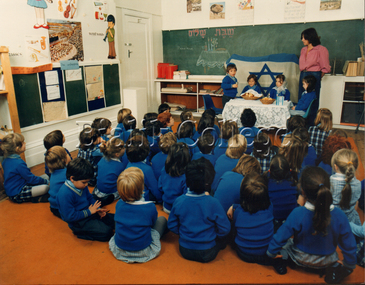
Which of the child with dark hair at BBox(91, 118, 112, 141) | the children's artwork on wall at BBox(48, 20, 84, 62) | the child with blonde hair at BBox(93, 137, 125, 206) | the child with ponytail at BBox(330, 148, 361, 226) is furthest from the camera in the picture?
the children's artwork on wall at BBox(48, 20, 84, 62)

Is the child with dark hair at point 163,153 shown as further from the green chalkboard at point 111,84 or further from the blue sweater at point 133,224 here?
the green chalkboard at point 111,84

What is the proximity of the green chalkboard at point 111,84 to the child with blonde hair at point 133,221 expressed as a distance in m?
2.87

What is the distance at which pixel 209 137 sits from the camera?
234 centimetres

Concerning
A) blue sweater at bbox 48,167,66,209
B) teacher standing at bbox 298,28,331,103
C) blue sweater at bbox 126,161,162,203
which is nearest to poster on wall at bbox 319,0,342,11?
teacher standing at bbox 298,28,331,103

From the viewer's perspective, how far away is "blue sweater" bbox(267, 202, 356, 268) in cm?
131

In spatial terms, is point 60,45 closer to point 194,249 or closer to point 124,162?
point 124,162

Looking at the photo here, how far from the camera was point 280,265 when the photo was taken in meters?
1.49

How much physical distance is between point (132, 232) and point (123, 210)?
0.43ft

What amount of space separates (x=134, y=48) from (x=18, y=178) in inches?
120

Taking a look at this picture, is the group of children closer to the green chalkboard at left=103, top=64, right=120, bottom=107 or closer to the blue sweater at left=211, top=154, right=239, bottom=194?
the blue sweater at left=211, top=154, right=239, bottom=194

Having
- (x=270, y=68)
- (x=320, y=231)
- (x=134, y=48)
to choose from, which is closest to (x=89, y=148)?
(x=320, y=231)

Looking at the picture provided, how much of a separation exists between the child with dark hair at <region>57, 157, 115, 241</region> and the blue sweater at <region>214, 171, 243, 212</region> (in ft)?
2.59

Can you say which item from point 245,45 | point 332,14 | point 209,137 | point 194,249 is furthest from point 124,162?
point 245,45

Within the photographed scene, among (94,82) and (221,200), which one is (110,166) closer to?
(221,200)
